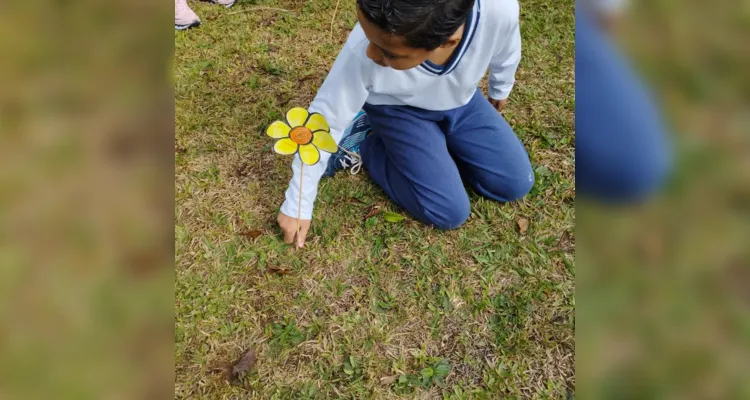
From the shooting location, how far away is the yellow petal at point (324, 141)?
1255 millimetres

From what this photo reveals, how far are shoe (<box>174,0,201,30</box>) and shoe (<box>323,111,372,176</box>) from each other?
0.98m

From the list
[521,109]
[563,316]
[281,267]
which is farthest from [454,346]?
[521,109]

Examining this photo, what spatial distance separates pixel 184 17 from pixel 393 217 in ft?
4.47

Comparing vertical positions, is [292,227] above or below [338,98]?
below

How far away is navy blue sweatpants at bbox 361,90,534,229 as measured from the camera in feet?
4.96

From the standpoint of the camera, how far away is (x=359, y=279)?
1.47 meters

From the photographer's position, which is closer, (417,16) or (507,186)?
(417,16)

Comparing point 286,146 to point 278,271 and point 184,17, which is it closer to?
point 278,271

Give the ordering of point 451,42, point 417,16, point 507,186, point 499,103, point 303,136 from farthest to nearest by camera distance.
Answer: point 499,103
point 507,186
point 303,136
point 451,42
point 417,16

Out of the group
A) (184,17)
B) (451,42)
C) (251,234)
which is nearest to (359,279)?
(251,234)

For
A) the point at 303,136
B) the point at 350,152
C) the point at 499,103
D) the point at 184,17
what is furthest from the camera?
the point at 184,17
